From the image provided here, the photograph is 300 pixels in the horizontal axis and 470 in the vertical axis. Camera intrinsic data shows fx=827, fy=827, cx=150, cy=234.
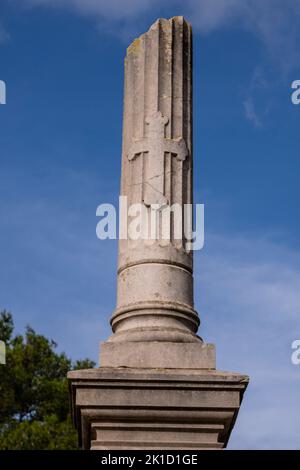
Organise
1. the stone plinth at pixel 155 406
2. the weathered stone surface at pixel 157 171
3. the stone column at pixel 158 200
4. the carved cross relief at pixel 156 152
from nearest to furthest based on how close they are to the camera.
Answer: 1. the stone plinth at pixel 155 406
2. the stone column at pixel 158 200
3. the weathered stone surface at pixel 157 171
4. the carved cross relief at pixel 156 152

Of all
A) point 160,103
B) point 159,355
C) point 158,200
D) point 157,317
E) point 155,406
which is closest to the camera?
point 155,406

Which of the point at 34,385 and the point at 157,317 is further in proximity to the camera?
the point at 34,385

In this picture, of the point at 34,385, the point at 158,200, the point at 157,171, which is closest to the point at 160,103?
the point at 157,171

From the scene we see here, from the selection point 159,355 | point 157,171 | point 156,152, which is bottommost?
point 159,355

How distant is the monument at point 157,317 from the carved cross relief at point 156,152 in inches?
0.4

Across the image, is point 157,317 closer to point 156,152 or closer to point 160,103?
point 156,152

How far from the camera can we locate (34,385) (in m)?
27.5

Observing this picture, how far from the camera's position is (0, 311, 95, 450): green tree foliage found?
2591 centimetres

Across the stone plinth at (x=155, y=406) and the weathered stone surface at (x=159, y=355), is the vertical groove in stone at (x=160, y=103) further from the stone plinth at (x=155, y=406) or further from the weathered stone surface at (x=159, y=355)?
the stone plinth at (x=155, y=406)

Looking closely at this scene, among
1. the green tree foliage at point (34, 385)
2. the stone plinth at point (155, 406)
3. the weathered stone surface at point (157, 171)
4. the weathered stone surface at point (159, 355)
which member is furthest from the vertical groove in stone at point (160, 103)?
the green tree foliage at point (34, 385)

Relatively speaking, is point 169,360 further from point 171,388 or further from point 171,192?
point 171,192

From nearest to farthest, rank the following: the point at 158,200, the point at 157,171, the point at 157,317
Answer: the point at 157,317
the point at 158,200
the point at 157,171

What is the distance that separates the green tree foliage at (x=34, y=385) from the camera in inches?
1020

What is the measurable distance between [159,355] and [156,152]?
2.21m
